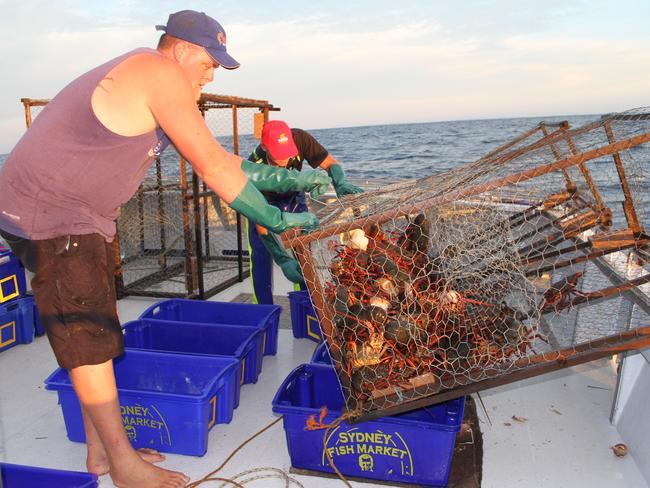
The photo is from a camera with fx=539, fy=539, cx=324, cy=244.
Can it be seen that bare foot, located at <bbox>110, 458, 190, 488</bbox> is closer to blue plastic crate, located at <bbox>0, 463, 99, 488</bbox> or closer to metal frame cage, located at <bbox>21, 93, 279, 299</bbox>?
blue plastic crate, located at <bbox>0, 463, 99, 488</bbox>

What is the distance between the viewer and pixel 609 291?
2.31 metres

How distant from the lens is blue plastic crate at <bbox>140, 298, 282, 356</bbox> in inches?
130

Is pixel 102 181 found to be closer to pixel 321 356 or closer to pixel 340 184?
pixel 321 356

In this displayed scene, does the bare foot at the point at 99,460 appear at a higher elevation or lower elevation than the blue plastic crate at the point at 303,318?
lower

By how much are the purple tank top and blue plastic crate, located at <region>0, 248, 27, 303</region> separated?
1.85 metres

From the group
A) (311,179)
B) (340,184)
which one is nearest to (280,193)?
(340,184)

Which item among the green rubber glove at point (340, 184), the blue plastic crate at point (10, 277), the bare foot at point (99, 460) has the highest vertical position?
the green rubber glove at point (340, 184)

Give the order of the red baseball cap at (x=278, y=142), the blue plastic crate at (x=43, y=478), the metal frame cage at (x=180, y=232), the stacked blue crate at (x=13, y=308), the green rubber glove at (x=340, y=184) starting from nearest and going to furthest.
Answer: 1. the blue plastic crate at (x=43, y=478)
2. the red baseball cap at (x=278, y=142)
3. the stacked blue crate at (x=13, y=308)
4. the green rubber glove at (x=340, y=184)
5. the metal frame cage at (x=180, y=232)

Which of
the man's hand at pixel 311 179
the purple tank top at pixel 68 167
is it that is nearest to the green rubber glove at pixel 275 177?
the man's hand at pixel 311 179

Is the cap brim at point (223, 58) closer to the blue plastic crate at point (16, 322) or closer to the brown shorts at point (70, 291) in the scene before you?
the brown shorts at point (70, 291)

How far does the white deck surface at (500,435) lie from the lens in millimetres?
2215

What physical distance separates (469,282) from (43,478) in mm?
1876

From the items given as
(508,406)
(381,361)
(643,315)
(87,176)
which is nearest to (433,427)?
(381,361)

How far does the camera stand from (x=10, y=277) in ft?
11.7
